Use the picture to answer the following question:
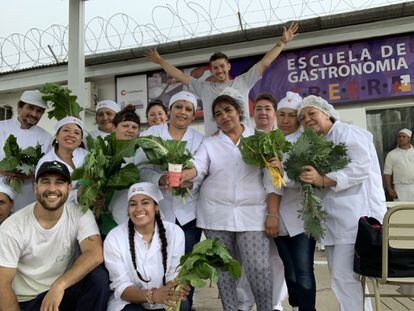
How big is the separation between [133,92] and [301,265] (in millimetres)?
5628

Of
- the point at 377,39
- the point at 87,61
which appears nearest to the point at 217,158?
the point at 377,39

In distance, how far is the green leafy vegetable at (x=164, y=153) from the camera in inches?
116

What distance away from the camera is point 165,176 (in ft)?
9.91

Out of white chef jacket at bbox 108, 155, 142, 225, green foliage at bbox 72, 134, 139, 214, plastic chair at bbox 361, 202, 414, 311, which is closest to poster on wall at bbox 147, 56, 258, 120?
white chef jacket at bbox 108, 155, 142, 225

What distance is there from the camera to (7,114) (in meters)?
8.84

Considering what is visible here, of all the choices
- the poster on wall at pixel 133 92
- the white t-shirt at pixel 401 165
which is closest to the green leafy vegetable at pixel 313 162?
the white t-shirt at pixel 401 165

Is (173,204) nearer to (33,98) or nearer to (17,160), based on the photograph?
(17,160)

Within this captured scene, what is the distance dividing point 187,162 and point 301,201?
2.95 ft

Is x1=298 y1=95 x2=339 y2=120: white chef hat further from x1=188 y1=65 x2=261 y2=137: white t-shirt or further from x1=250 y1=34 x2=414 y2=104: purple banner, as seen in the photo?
x1=250 y1=34 x2=414 y2=104: purple banner

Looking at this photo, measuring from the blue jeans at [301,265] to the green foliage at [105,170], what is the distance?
1297 millimetres

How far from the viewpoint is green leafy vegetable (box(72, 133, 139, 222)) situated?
116 inches

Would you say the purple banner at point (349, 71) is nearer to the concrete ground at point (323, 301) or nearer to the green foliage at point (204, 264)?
the concrete ground at point (323, 301)

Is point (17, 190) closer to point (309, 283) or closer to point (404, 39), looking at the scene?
point (309, 283)

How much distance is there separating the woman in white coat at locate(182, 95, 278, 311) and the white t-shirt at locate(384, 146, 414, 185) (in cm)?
417
